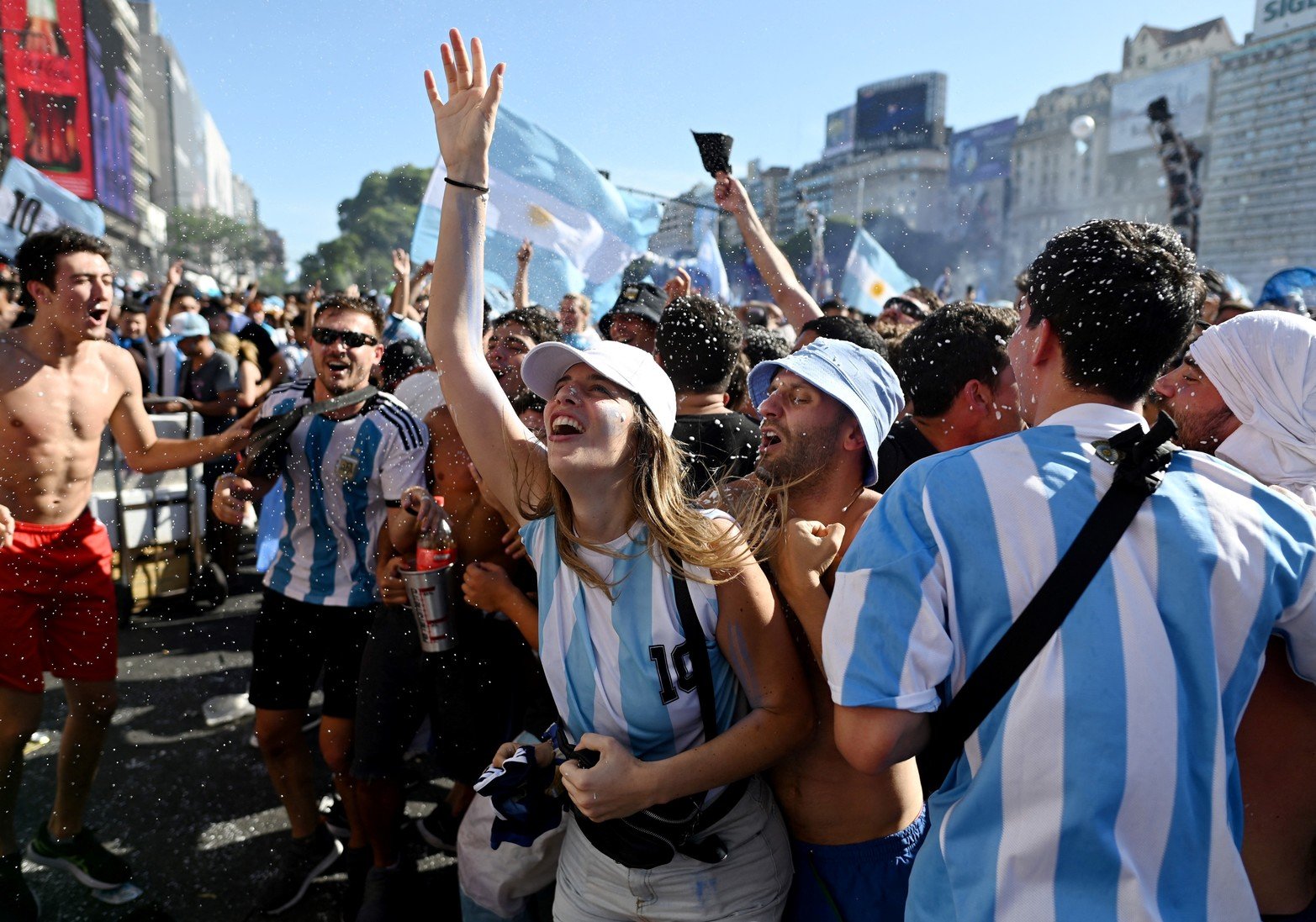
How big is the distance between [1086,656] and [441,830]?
10.2ft

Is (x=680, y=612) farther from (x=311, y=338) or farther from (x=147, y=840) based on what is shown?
(x=147, y=840)

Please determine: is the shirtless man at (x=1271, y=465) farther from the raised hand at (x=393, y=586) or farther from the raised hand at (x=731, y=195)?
the raised hand at (x=393, y=586)

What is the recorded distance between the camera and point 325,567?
3.35 metres

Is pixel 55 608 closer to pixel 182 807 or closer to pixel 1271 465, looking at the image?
pixel 182 807

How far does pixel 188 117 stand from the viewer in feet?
318

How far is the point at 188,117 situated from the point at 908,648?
117 metres

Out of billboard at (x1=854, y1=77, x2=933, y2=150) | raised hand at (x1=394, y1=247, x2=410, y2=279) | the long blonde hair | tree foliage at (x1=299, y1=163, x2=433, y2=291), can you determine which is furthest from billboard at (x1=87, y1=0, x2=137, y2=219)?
billboard at (x1=854, y1=77, x2=933, y2=150)

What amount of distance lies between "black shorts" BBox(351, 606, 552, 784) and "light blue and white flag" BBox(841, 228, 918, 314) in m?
7.50

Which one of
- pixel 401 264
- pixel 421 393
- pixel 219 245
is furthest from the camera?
pixel 219 245

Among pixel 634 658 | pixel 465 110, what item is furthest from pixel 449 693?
pixel 465 110

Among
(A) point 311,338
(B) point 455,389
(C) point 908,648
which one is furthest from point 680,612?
(A) point 311,338

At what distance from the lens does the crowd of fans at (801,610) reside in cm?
116

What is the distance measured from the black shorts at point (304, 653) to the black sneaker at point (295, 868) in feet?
1.67

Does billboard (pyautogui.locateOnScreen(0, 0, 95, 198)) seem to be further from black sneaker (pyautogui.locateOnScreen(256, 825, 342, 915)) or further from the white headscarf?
the white headscarf
